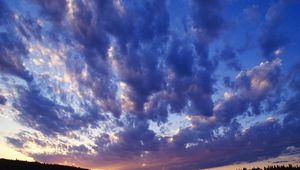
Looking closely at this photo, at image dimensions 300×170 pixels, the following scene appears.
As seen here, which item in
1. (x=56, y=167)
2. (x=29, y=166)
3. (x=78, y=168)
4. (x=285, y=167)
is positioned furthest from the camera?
(x=78, y=168)

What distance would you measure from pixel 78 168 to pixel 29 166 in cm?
1381

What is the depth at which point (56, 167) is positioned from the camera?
63906mm

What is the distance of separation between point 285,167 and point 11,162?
152 ft

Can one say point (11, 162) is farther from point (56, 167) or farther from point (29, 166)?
point (56, 167)

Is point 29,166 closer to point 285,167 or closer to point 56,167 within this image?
point 56,167

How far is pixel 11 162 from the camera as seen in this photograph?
60250 mm

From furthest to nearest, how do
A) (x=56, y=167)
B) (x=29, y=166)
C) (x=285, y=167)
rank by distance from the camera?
(x=56, y=167), (x=29, y=166), (x=285, y=167)

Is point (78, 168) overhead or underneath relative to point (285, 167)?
overhead

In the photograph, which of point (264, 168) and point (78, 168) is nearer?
point (264, 168)

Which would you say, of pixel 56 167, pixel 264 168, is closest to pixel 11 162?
pixel 56 167

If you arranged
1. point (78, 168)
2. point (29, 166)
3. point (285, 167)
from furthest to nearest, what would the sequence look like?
1. point (78, 168)
2. point (29, 166)
3. point (285, 167)

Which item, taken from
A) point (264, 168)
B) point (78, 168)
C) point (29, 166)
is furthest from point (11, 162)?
point (264, 168)

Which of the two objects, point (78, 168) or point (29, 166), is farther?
point (78, 168)

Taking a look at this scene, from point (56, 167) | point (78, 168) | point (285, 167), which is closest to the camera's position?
point (285, 167)
